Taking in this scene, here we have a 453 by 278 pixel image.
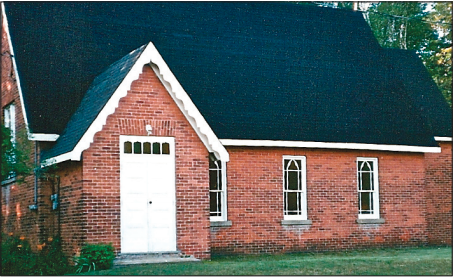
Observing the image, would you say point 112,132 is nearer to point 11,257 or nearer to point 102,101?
point 102,101

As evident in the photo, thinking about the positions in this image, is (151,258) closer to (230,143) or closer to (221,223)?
(221,223)

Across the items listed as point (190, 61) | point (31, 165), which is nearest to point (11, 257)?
point (31, 165)

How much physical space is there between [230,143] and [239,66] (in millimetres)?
3585

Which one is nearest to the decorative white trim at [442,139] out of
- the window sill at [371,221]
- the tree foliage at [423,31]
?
the window sill at [371,221]

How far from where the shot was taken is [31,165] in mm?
19172

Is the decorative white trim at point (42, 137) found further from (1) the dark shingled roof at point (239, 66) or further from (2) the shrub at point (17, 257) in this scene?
(2) the shrub at point (17, 257)

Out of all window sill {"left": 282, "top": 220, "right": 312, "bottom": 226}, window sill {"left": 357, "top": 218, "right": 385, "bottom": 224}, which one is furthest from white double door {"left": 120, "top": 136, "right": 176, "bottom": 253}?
window sill {"left": 357, "top": 218, "right": 385, "bottom": 224}

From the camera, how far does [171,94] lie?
19828 mm

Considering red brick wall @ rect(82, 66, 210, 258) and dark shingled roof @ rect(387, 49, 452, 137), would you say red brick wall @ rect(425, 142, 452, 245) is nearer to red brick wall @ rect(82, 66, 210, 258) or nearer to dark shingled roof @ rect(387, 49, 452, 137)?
dark shingled roof @ rect(387, 49, 452, 137)

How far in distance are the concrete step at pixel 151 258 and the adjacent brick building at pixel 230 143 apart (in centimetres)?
24

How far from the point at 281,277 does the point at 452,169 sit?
14.5 meters

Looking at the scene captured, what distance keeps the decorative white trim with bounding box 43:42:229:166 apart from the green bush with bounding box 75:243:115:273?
2.11 m

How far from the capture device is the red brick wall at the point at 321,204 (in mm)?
22923

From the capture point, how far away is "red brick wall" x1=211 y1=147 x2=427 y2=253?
22.9 m
